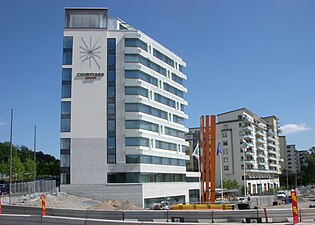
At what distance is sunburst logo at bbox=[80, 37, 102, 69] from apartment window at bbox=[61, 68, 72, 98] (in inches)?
124

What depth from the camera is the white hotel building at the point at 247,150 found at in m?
125

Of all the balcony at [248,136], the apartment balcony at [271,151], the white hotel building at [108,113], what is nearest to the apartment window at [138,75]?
the white hotel building at [108,113]

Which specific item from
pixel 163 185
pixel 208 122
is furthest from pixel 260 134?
pixel 208 122

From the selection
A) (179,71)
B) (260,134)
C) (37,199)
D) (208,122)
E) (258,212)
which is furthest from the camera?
(260,134)

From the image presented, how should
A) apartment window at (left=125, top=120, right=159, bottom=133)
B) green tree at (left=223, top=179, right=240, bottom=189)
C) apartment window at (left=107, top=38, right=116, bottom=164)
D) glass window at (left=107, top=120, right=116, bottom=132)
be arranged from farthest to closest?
green tree at (left=223, top=179, right=240, bottom=189), apartment window at (left=125, top=120, right=159, bottom=133), glass window at (left=107, top=120, right=116, bottom=132), apartment window at (left=107, top=38, right=116, bottom=164)

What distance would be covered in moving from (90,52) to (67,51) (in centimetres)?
401

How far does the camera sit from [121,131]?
2682 inches

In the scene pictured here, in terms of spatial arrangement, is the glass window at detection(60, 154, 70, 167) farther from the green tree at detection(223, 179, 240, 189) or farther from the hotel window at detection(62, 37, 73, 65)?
the green tree at detection(223, 179, 240, 189)

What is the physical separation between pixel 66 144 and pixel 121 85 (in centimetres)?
1385

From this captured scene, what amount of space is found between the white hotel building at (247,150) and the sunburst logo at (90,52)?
222 feet

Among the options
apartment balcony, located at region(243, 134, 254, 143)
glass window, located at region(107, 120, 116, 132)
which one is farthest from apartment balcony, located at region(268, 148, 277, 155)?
glass window, located at region(107, 120, 116, 132)

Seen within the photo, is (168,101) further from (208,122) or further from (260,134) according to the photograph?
(260,134)

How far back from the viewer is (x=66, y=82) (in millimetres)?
67062

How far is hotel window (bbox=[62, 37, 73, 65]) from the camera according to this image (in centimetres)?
6756
